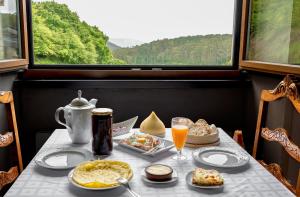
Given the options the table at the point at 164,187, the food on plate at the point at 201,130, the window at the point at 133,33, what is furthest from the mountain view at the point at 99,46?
the table at the point at 164,187

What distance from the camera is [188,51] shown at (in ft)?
7.61

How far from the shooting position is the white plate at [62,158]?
3.45ft

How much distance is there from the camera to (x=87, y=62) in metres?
2.25

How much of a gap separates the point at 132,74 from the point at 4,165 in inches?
40.6

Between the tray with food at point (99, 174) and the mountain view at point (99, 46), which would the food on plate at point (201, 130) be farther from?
the mountain view at point (99, 46)

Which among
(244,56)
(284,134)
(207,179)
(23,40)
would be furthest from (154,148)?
(23,40)

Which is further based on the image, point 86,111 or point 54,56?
point 54,56

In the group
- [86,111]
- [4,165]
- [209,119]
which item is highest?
[86,111]

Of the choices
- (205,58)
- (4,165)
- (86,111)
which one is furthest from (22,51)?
(205,58)

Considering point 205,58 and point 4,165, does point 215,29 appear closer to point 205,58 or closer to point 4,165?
point 205,58

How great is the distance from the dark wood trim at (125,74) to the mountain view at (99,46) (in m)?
0.12

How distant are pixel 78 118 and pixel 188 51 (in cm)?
130

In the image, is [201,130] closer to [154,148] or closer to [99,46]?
[154,148]

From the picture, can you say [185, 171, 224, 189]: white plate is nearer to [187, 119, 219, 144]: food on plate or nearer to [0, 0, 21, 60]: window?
[187, 119, 219, 144]: food on plate
